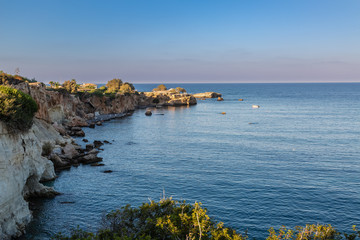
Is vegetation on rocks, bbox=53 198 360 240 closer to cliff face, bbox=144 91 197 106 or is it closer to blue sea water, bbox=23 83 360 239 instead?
blue sea water, bbox=23 83 360 239

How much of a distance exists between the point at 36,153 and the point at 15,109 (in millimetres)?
8298

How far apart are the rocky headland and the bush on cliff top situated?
24.0 inches

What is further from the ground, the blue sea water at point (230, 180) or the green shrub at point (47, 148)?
the green shrub at point (47, 148)

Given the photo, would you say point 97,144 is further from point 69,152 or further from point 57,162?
point 57,162

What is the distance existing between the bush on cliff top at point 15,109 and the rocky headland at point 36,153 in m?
0.61

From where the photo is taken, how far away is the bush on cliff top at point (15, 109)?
27.4 metres

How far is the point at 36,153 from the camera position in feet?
115

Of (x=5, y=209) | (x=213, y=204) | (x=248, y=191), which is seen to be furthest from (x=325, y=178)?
(x=5, y=209)

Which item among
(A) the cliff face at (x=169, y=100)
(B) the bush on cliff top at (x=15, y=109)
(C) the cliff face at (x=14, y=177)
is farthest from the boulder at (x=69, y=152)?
(A) the cliff face at (x=169, y=100)

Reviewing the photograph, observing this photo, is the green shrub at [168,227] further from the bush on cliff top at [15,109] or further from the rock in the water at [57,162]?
the rock in the water at [57,162]

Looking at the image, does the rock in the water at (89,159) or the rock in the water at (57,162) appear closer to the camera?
the rock in the water at (57,162)

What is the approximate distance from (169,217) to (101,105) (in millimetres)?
117142

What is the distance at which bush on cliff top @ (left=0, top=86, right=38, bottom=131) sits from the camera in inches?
1079

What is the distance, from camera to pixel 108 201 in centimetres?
3700
